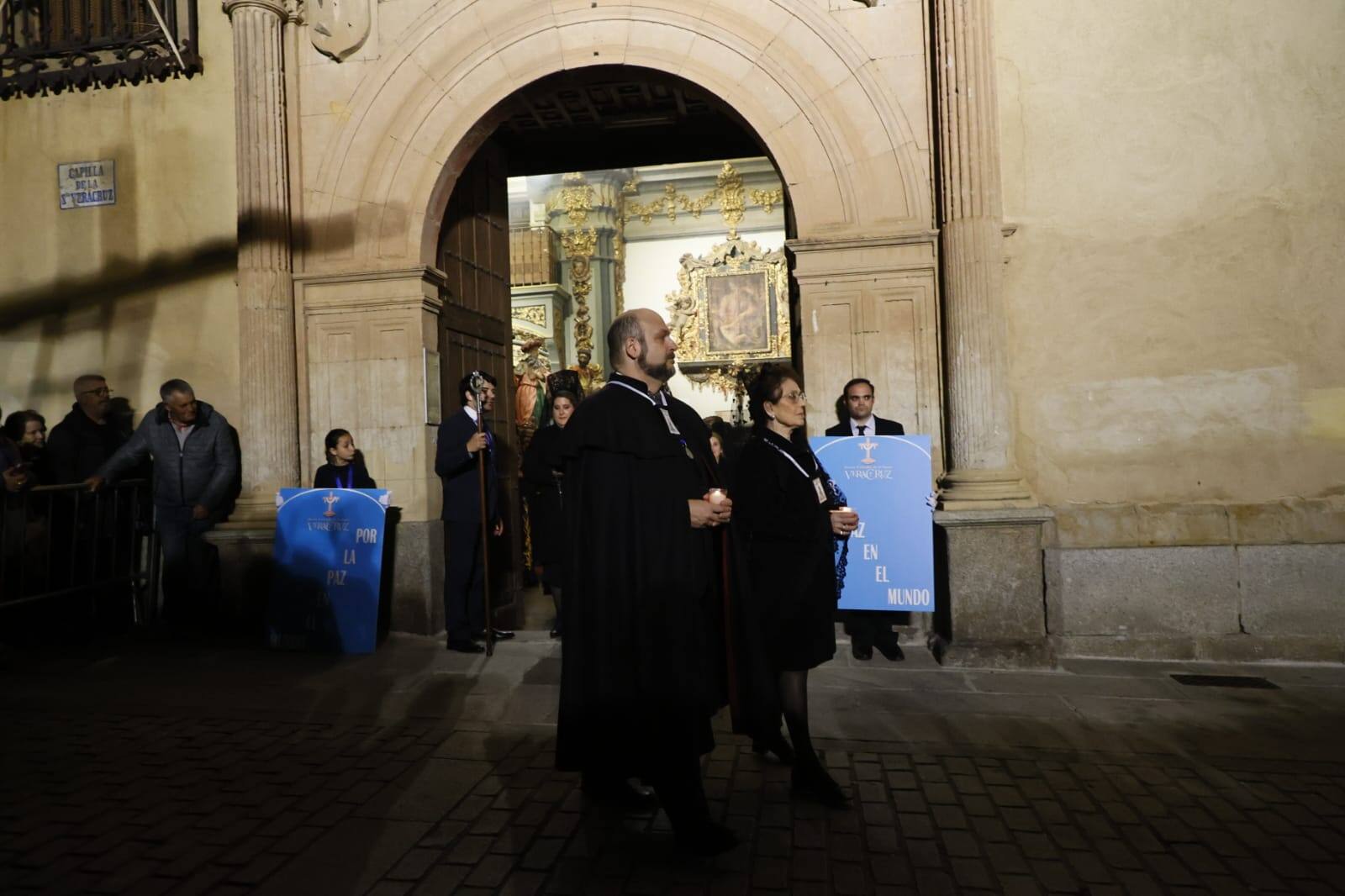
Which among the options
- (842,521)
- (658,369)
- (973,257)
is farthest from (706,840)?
(973,257)

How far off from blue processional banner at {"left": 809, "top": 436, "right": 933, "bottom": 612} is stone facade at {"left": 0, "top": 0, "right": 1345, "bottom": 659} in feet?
0.76

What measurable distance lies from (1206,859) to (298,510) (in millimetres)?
5741

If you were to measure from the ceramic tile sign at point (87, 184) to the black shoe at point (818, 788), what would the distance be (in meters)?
7.43

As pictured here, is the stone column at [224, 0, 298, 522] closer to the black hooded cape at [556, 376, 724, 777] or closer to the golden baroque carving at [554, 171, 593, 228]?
the black hooded cape at [556, 376, 724, 777]

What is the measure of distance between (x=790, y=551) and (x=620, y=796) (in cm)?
116

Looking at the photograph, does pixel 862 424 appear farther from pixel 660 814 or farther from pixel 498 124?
pixel 498 124

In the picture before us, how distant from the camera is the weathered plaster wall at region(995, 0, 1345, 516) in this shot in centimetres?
599

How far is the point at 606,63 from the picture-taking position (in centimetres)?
669

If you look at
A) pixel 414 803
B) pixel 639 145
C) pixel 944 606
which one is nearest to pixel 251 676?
pixel 414 803

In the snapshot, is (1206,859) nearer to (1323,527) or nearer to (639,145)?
(1323,527)

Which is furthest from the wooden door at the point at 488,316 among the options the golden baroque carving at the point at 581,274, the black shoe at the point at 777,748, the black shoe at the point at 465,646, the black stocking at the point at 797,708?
the golden baroque carving at the point at 581,274

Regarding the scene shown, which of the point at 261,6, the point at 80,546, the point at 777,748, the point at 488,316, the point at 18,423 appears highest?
the point at 261,6

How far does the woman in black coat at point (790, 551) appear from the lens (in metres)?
3.54

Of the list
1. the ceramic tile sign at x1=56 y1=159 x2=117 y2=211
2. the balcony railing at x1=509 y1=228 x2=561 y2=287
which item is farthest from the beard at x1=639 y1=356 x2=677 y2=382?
the balcony railing at x1=509 y1=228 x2=561 y2=287
